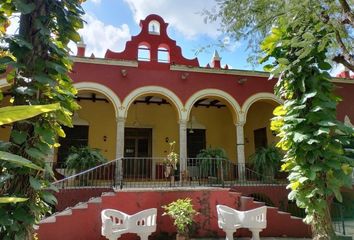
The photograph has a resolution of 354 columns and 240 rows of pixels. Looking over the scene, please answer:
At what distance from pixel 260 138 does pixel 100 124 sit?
7768 millimetres

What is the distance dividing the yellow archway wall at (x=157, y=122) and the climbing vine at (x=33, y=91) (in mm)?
12498

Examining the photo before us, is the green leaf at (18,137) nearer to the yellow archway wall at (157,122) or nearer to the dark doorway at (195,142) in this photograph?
the yellow archway wall at (157,122)

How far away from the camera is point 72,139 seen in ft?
46.9

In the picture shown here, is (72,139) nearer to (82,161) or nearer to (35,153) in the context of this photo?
(82,161)

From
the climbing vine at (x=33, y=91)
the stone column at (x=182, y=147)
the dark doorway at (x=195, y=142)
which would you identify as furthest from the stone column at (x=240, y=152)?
the climbing vine at (x=33, y=91)

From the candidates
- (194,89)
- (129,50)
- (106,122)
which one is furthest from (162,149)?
(129,50)

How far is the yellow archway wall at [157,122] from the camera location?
15070 mm

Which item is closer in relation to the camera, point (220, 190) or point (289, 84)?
point (289, 84)

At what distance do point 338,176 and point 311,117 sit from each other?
0.85m

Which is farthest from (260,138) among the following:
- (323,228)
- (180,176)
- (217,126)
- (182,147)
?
(323,228)

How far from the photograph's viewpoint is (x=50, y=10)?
247 cm

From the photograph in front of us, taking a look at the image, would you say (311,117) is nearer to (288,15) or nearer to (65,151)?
(288,15)

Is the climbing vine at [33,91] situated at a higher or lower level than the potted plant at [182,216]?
higher

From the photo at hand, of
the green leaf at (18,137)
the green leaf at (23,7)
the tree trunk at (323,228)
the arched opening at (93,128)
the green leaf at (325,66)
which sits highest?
the arched opening at (93,128)
